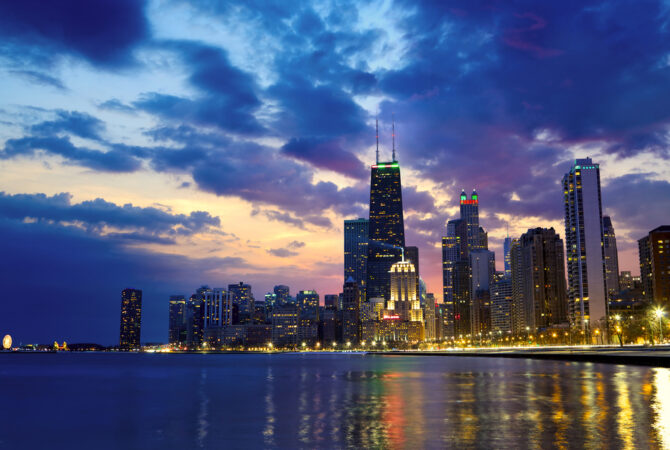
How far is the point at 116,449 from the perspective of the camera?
30469mm

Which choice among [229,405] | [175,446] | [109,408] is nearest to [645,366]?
[229,405]

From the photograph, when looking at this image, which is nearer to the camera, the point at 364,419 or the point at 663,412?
the point at 663,412

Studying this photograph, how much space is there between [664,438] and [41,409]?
49.0 metres

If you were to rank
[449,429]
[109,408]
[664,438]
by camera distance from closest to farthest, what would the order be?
[664,438]
[449,429]
[109,408]

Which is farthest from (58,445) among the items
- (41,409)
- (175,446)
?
(41,409)

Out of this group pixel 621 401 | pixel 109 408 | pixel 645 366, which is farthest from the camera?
pixel 645 366

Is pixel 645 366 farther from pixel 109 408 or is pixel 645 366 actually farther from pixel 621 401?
pixel 109 408

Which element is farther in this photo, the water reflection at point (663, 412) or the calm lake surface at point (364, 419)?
the calm lake surface at point (364, 419)

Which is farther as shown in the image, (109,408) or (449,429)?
(109,408)

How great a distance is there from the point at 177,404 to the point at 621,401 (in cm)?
3587

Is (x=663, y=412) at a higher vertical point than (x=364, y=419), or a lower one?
higher

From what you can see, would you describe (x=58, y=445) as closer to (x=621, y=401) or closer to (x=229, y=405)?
(x=229, y=405)

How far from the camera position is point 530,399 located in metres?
48.5

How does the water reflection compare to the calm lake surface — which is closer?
the water reflection
